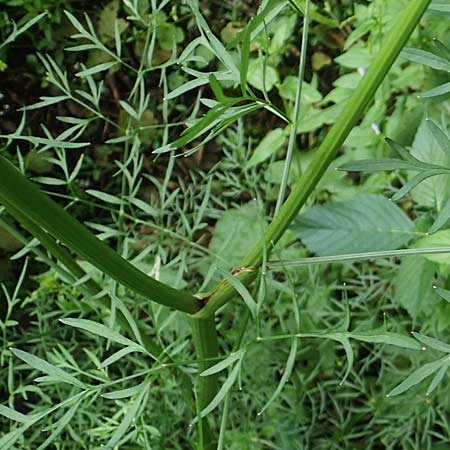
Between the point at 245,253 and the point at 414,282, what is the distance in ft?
1.05

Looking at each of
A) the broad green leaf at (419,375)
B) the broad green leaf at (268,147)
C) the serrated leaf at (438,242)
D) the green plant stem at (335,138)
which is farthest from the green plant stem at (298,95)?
the broad green leaf at (268,147)

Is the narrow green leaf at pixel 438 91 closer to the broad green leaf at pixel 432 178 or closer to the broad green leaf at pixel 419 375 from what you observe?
the broad green leaf at pixel 419 375

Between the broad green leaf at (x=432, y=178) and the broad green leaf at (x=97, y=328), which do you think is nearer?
the broad green leaf at (x=97, y=328)

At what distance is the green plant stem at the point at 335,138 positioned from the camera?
1.63 feet

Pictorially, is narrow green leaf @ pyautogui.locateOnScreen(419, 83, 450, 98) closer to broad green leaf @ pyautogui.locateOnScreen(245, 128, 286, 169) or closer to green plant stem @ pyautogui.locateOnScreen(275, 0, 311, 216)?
green plant stem @ pyautogui.locateOnScreen(275, 0, 311, 216)

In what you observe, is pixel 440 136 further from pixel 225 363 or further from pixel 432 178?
pixel 432 178

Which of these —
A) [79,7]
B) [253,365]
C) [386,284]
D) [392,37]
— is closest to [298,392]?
[253,365]

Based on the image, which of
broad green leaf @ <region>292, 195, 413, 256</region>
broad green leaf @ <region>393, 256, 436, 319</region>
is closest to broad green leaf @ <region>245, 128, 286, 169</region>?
broad green leaf @ <region>292, 195, 413, 256</region>

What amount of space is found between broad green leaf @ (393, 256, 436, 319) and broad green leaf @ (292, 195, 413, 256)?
1.3 inches

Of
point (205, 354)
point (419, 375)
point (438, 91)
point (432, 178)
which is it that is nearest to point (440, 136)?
point (438, 91)

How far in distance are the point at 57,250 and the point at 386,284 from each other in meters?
0.71

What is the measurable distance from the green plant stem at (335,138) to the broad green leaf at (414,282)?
1.18ft

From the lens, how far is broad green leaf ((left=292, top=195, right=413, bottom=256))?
3.10ft

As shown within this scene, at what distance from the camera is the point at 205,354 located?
0.69m
